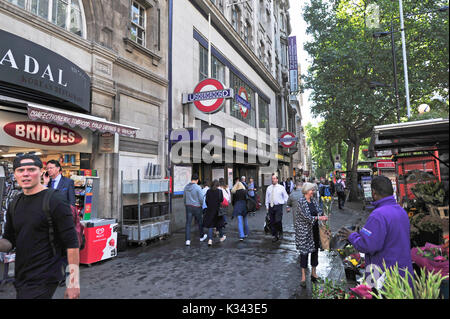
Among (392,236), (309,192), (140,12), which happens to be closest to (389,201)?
(392,236)

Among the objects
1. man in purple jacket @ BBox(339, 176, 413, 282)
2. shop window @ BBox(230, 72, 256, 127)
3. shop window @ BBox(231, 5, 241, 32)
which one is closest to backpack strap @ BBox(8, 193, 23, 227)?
man in purple jacket @ BBox(339, 176, 413, 282)

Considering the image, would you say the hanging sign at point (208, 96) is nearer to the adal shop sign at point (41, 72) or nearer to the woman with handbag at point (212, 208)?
the woman with handbag at point (212, 208)

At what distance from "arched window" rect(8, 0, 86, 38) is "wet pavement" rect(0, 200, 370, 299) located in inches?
246

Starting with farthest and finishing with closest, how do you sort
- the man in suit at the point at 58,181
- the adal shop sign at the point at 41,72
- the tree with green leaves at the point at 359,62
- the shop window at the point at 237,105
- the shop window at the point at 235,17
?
Answer: the shop window at the point at 235,17 < the shop window at the point at 237,105 < the tree with green leaves at the point at 359,62 < the adal shop sign at the point at 41,72 < the man in suit at the point at 58,181

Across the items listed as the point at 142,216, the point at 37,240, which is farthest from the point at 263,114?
the point at 37,240

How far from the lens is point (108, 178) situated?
8016 mm

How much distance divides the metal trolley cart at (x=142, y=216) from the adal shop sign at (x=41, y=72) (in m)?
2.61

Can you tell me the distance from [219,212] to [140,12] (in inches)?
320

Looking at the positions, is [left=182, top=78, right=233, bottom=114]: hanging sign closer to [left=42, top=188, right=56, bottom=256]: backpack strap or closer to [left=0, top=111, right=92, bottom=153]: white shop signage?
[left=0, top=111, right=92, bottom=153]: white shop signage

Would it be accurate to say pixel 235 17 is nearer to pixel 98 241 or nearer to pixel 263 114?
pixel 263 114

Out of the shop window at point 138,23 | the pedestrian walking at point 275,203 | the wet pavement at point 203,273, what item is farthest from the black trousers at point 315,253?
the shop window at point 138,23

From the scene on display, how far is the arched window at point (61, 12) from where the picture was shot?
21.7 feet

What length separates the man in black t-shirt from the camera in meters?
2.26
